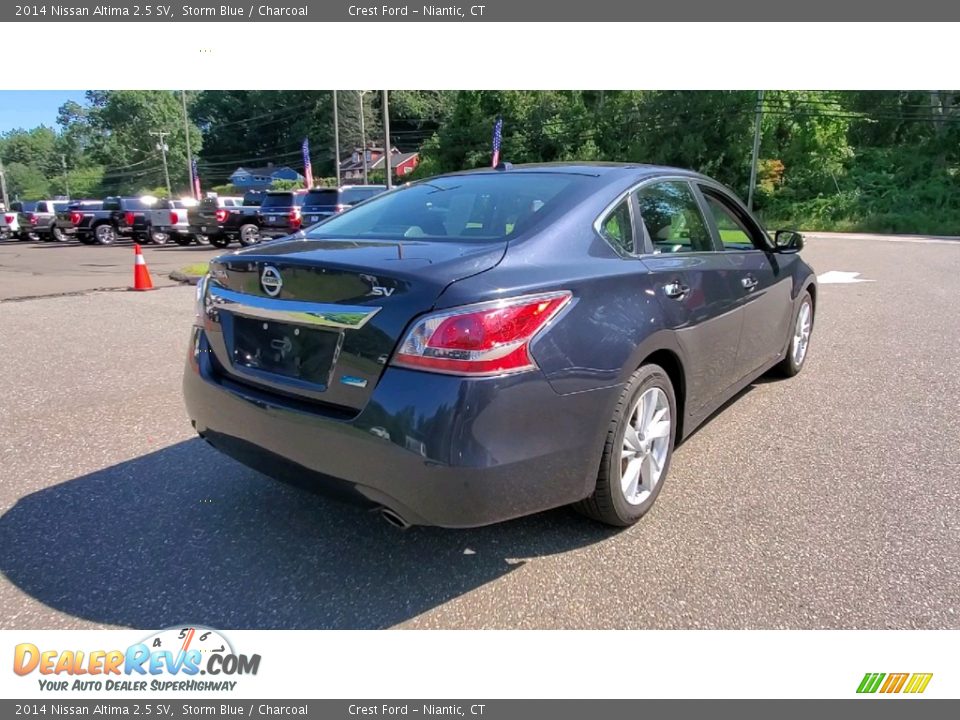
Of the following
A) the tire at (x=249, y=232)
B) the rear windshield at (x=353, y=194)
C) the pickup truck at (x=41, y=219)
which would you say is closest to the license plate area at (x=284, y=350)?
the rear windshield at (x=353, y=194)

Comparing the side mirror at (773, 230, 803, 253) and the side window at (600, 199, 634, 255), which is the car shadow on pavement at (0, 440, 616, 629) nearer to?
the side window at (600, 199, 634, 255)

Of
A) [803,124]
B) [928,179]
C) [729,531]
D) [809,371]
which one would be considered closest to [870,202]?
[928,179]

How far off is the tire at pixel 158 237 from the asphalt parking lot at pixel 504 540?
2126 cm

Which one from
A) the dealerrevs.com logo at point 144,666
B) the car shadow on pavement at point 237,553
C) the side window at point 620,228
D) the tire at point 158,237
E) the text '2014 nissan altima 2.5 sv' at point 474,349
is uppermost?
the side window at point 620,228

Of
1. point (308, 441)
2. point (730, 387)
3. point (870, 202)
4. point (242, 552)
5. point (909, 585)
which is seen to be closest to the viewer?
point (308, 441)

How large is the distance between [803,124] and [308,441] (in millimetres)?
48616

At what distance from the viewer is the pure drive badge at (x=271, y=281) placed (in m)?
2.45

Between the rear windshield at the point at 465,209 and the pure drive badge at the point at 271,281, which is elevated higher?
the rear windshield at the point at 465,209

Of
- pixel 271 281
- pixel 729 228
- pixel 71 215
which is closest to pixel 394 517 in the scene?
pixel 271 281

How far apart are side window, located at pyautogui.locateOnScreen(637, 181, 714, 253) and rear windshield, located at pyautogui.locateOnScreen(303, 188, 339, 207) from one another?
573 inches

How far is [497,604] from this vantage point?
2395 millimetres

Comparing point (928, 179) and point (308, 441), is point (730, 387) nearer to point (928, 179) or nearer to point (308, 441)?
point (308, 441)

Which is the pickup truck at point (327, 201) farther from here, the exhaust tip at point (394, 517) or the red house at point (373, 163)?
the red house at point (373, 163)

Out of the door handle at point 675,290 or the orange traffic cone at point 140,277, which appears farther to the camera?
the orange traffic cone at point 140,277
